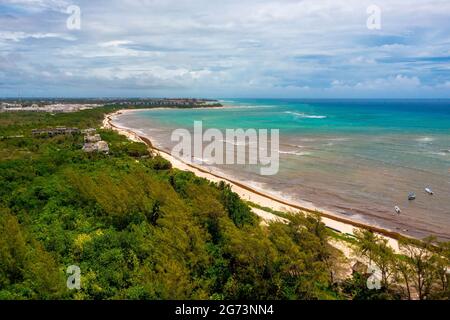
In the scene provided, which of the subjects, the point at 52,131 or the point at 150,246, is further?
the point at 52,131

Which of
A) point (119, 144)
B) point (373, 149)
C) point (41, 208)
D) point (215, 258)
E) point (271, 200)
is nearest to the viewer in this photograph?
point (215, 258)

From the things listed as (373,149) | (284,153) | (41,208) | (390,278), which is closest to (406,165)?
(373,149)

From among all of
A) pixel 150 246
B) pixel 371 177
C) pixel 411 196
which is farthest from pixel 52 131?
pixel 411 196

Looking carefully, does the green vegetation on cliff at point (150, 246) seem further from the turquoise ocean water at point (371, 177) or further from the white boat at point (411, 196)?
the white boat at point (411, 196)

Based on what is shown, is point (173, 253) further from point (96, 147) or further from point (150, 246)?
point (96, 147)

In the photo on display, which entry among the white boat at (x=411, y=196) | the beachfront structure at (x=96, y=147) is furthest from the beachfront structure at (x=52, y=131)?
the white boat at (x=411, y=196)

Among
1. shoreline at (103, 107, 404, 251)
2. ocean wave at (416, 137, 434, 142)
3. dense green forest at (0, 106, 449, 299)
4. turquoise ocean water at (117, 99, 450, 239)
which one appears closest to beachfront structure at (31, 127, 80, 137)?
turquoise ocean water at (117, 99, 450, 239)

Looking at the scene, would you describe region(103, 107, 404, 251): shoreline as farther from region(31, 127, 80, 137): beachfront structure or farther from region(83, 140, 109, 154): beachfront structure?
region(31, 127, 80, 137): beachfront structure
